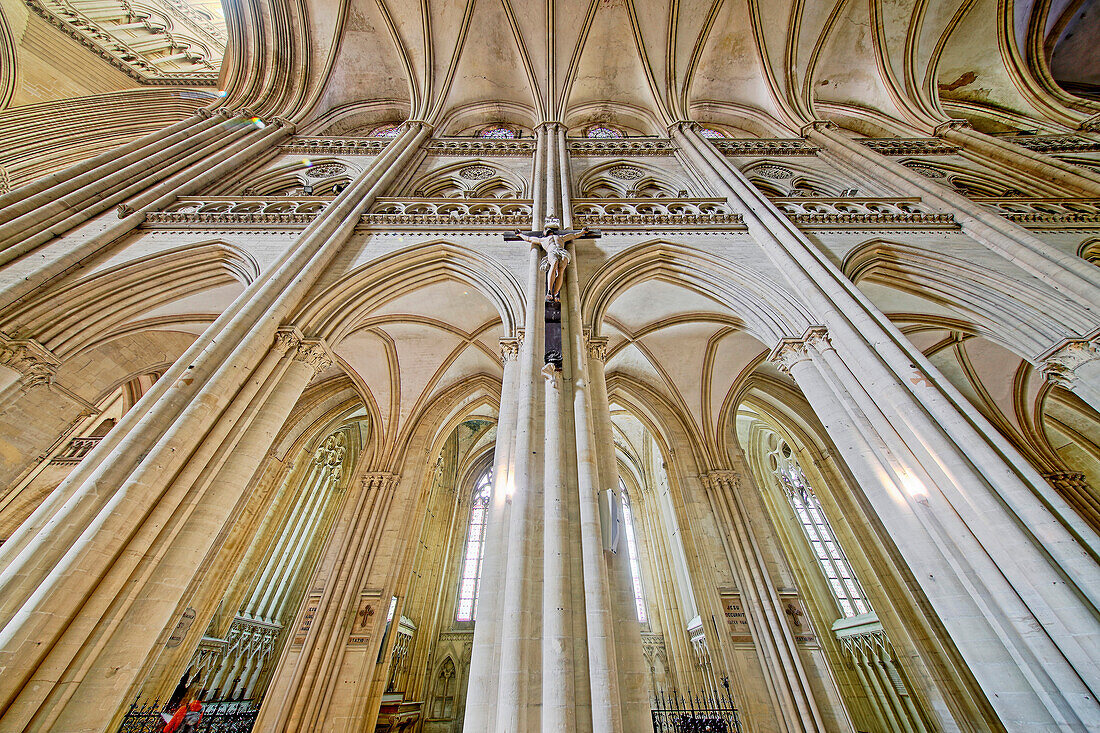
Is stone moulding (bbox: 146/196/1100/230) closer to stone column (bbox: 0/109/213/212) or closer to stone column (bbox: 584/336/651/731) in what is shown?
stone column (bbox: 0/109/213/212)

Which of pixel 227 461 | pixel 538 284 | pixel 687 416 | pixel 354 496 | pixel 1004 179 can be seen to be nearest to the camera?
pixel 227 461

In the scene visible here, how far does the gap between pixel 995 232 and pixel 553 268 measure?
696 cm

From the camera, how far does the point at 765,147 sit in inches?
420

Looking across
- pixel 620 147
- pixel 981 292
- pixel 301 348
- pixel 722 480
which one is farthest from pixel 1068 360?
pixel 301 348

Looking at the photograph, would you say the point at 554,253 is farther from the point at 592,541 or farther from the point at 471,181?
the point at 471,181

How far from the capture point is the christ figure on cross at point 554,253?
5387 mm

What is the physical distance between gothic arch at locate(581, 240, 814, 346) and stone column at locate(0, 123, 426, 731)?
4.13 metres

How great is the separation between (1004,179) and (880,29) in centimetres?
670

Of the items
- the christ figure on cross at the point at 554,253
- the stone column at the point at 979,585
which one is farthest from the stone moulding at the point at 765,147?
the stone column at the point at 979,585

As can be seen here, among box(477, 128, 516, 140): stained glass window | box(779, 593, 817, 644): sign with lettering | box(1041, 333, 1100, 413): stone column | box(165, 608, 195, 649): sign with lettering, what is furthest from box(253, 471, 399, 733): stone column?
box(477, 128, 516, 140): stained glass window

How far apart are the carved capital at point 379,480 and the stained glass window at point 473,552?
3.98 meters

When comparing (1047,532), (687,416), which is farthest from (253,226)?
(1047,532)

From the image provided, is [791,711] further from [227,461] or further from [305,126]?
[305,126]

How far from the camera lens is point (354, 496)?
8117 millimetres
